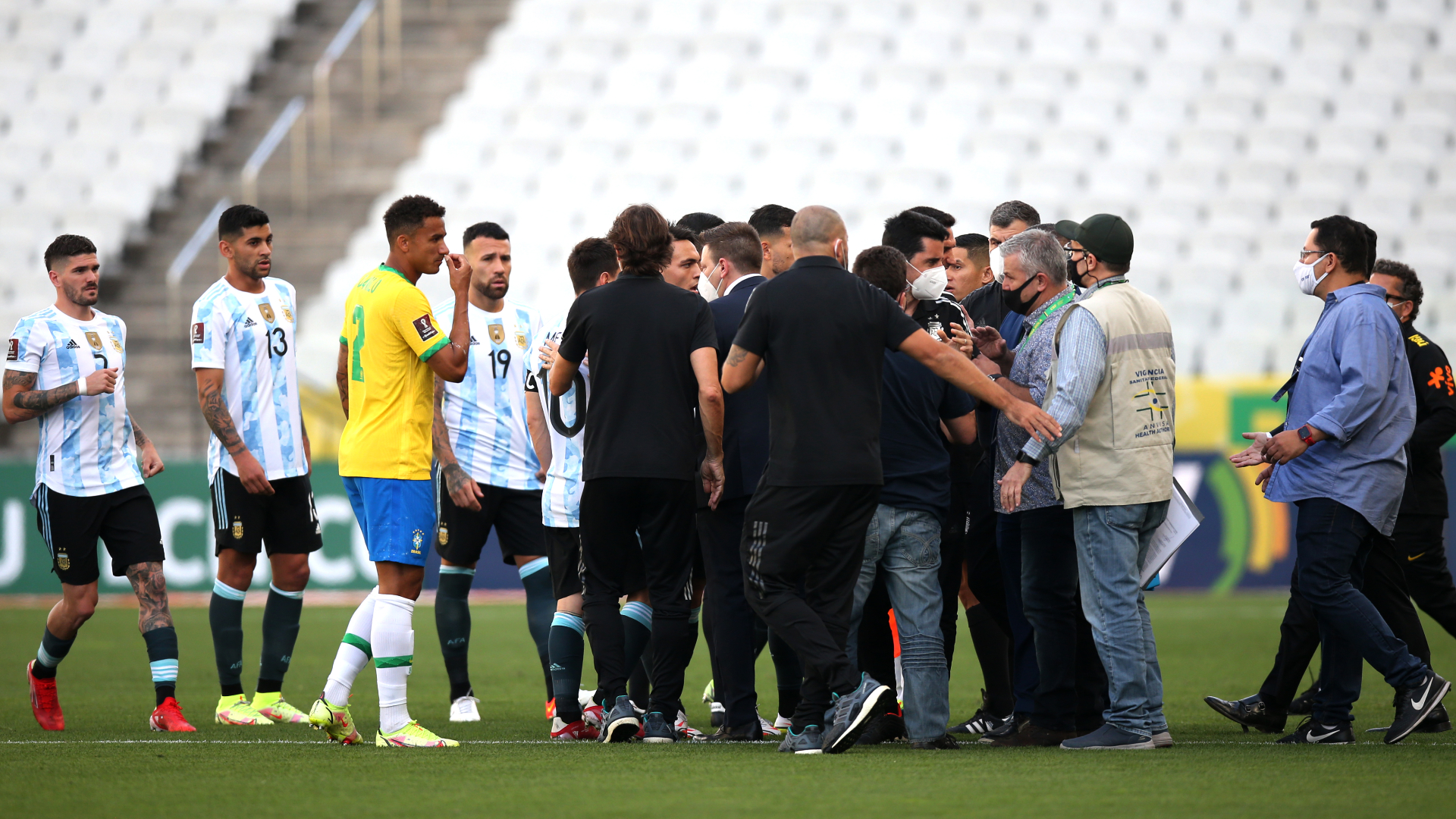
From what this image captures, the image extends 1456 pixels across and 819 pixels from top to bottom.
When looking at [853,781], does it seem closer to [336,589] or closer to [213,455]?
[213,455]

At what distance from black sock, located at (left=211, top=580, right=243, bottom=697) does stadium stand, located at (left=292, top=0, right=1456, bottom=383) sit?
9.83m

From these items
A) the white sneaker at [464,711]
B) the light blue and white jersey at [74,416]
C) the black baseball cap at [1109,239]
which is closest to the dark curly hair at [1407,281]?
the black baseball cap at [1109,239]

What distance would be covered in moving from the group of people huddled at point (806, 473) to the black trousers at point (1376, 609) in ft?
0.06

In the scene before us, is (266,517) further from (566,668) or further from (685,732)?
(685,732)

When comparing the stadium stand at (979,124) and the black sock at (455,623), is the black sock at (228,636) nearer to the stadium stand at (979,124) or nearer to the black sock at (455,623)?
the black sock at (455,623)

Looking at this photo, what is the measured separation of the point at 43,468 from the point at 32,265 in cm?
1222

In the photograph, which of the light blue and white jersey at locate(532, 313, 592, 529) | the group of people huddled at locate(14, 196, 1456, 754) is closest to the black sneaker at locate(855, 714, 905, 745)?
the group of people huddled at locate(14, 196, 1456, 754)

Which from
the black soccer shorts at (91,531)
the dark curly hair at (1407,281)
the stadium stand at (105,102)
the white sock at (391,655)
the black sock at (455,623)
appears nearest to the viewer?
the white sock at (391,655)

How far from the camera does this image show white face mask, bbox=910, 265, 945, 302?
6105 mm

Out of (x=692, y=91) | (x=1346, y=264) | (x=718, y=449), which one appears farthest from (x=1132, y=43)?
(x=718, y=449)

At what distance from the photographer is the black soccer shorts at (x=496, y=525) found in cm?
730

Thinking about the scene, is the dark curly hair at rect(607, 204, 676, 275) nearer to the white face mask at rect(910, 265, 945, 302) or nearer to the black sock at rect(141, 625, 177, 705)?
the white face mask at rect(910, 265, 945, 302)

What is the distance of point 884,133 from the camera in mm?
19062

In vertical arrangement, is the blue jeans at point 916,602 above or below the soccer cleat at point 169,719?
above
